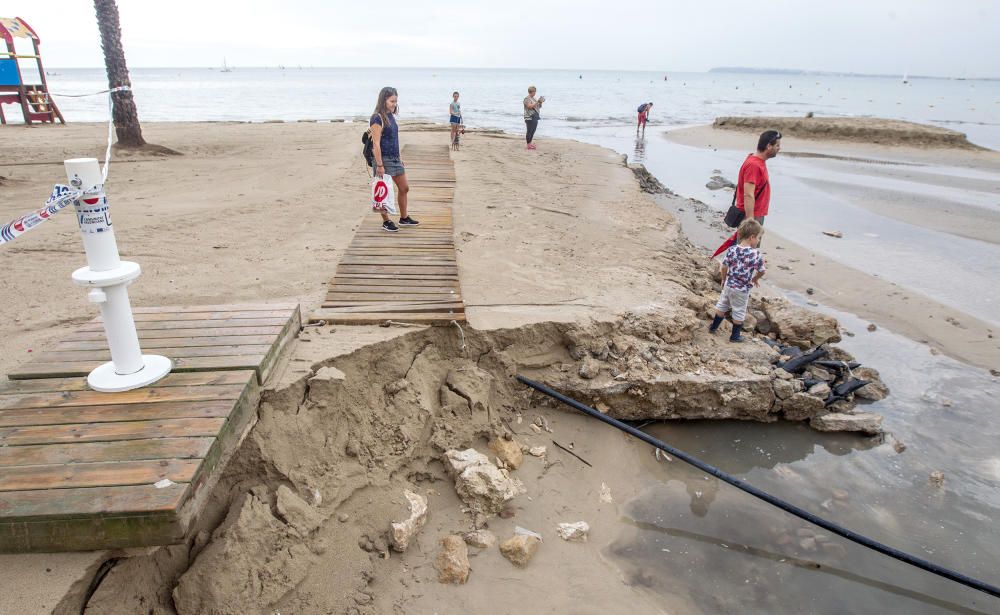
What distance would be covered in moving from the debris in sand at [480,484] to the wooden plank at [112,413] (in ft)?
5.22

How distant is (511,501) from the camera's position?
12.4 feet

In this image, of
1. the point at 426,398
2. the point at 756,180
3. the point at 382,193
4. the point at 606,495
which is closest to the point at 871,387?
the point at 756,180

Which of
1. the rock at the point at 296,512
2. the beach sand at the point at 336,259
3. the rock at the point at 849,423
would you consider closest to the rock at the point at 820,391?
the rock at the point at 849,423

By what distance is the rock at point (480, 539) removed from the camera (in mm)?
3418

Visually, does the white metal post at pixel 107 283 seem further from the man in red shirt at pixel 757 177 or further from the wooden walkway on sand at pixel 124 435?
the man in red shirt at pixel 757 177

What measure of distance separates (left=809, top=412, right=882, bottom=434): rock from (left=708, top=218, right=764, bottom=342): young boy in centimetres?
111

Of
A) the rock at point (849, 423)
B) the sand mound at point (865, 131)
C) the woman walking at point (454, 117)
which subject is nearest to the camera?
the rock at point (849, 423)

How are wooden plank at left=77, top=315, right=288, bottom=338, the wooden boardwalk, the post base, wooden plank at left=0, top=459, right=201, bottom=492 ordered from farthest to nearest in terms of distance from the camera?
1. the wooden boardwalk
2. wooden plank at left=77, top=315, right=288, bottom=338
3. the post base
4. wooden plank at left=0, top=459, right=201, bottom=492

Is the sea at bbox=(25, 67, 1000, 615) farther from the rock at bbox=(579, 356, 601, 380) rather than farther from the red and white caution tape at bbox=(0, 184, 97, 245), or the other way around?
the red and white caution tape at bbox=(0, 184, 97, 245)

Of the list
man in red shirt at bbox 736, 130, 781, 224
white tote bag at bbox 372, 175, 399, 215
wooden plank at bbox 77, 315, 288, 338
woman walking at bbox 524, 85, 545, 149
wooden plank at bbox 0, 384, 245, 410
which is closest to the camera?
wooden plank at bbox 0, 384, 245, 410

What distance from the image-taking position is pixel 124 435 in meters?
2.65

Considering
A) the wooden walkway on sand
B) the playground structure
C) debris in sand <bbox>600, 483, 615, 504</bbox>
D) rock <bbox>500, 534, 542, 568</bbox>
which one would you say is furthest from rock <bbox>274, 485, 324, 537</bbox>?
the playground structure

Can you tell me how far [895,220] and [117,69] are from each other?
58.7ft

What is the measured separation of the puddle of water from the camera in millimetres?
3420
